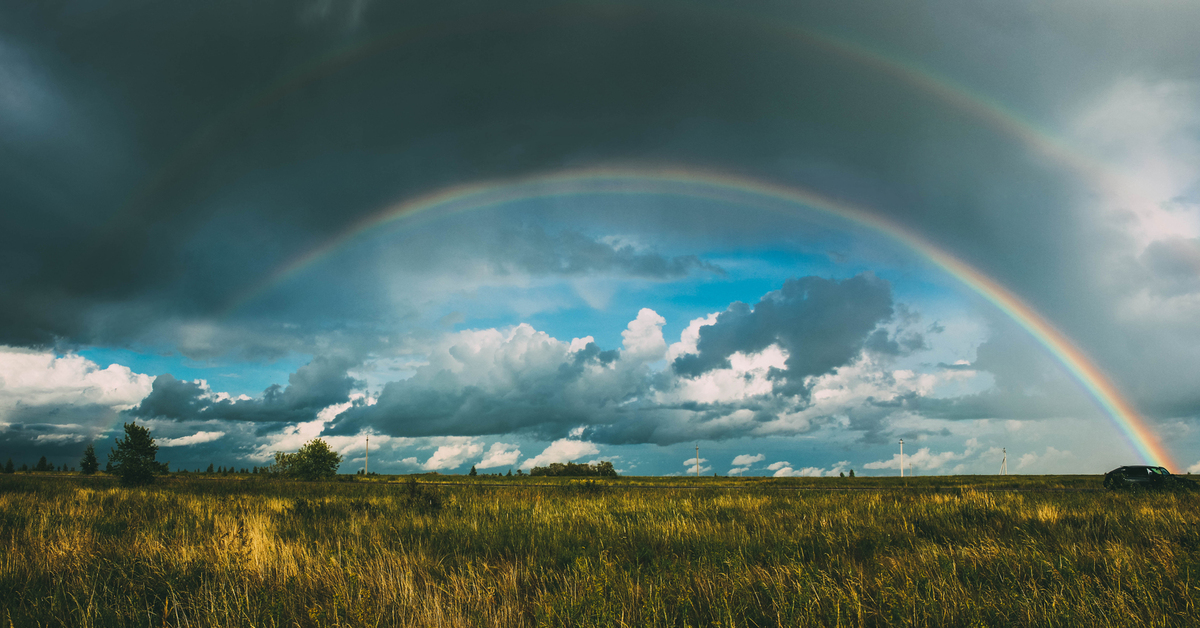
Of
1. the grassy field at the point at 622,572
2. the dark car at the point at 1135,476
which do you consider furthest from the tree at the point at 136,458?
the dark car at the point at 1135,476

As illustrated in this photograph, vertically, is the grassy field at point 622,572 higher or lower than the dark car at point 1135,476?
higher

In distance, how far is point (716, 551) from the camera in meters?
7.47

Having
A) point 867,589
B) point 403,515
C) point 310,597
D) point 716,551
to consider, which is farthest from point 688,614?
point 403,515

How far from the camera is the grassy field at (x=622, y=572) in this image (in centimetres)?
490

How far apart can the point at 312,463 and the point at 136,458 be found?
5168 centimetres

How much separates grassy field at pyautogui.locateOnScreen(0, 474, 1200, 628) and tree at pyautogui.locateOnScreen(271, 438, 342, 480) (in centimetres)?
8767

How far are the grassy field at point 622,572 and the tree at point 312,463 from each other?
87669 mm

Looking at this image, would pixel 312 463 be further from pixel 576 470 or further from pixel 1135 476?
pixel 1135 476

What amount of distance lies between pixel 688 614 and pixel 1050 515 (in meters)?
9.83

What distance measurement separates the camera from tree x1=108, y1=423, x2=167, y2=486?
3553 cm

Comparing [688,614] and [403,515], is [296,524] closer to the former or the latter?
[403,515]

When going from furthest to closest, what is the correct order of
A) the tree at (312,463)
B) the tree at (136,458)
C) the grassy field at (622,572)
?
1. the tree at (312,463)
2. the tree at (136,458)
3. the grassy field at (622,572)

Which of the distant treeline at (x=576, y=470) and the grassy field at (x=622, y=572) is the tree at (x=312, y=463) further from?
the grassy field at (x=622, y=572)

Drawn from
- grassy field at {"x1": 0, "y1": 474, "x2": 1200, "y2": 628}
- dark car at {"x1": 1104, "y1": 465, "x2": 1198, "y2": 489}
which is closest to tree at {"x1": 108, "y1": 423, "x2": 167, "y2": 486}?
grassy field at {"x1": 0, "y1": 474, "x2": 1200, "y2": 628}
